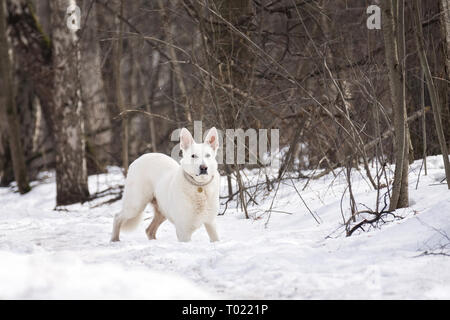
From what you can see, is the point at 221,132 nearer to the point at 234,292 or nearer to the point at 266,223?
the point at 266,223

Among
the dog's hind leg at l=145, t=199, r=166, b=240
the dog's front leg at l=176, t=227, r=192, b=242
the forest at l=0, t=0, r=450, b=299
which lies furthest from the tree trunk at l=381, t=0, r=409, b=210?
the dog's hind leg at l=145, t=199, r=166, b=240

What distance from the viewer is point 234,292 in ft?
12.5

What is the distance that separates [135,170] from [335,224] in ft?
7.92

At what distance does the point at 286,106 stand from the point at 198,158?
170 centimetres

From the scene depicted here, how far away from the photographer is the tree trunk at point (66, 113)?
11.6 m

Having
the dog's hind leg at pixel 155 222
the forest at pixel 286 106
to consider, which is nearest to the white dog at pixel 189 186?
the dog's hind leg at pixel 155 222

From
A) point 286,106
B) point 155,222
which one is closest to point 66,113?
→ point 155,222

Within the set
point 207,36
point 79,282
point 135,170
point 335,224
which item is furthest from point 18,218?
point 79,282

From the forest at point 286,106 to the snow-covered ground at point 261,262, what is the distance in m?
0.06

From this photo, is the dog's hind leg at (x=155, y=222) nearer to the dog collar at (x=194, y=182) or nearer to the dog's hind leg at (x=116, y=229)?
the dog's hind leg at (x=116, y=229)

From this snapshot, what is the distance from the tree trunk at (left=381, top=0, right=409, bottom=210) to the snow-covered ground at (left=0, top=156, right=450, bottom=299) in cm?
31

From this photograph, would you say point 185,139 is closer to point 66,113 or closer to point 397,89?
point 397,89

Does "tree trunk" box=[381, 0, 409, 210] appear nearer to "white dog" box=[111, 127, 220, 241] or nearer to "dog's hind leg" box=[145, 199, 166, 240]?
"white dog" box=[111, 127, 220, 241]

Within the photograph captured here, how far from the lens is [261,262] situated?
444 centimetres
